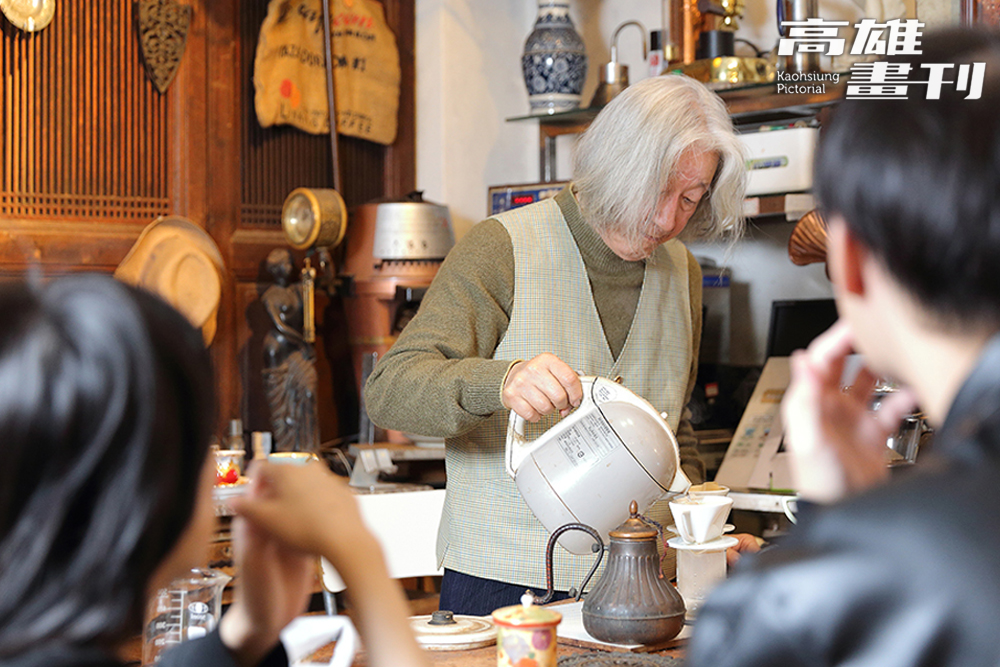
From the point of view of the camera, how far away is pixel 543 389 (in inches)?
64.9

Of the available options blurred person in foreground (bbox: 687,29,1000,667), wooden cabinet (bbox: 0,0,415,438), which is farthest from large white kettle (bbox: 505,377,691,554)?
wooden cabinet (bbox: 0,0,415,438)

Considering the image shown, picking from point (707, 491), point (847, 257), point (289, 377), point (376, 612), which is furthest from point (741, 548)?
point (289, 377)

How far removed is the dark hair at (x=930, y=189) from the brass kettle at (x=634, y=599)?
968 millimetres

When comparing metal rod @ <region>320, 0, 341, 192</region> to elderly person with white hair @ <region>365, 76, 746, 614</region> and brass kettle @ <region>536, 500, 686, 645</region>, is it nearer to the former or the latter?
elderly person with white hair @ <region>365, 76, 746, 614</region>

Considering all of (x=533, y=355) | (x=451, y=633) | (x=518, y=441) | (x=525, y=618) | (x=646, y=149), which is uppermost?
(x=646, y=149)

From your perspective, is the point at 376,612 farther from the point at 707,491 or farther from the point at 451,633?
the point at 707,491

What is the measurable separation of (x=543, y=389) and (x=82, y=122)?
2.05 metres

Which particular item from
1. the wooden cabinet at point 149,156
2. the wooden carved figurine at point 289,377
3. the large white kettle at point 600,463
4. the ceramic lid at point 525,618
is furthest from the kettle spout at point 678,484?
the wooden cabinet at point 149,156

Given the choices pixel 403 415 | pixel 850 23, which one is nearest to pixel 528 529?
pixel 403 415

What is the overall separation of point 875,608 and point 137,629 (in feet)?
1.55

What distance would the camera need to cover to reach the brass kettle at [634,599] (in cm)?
152

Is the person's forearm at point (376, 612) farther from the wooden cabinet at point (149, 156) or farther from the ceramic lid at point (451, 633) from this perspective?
the wooden cabinet at point (149, 156)

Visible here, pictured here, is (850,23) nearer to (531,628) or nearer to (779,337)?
(779,337)

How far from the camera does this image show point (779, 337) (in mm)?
3254
